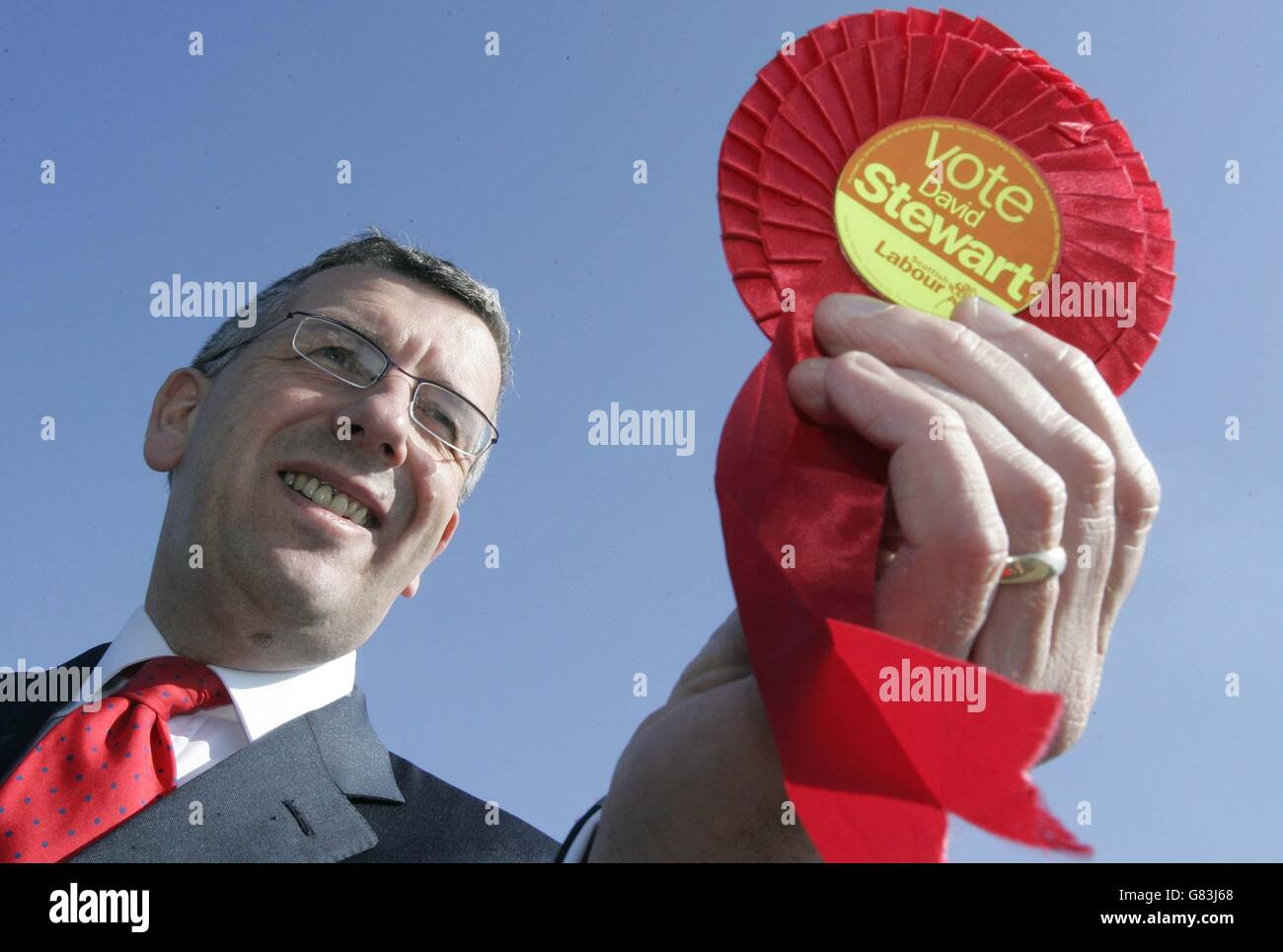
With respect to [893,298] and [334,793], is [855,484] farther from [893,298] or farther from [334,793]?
[334,793]

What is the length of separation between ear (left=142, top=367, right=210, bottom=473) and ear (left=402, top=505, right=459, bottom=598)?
737mm

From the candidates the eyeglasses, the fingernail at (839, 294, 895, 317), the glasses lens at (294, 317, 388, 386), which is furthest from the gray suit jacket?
the fingernail at (839, 294, 895, 317)

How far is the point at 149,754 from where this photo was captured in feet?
8.89

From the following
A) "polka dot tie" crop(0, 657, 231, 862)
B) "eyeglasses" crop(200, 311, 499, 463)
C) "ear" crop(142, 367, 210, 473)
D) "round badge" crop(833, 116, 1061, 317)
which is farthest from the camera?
"ear" crop(142, 367, 210, 473)

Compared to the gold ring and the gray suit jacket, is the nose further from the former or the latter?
the gold ring

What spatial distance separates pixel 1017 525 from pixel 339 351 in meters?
2.07

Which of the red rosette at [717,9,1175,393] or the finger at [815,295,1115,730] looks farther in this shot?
the red rosette at [717,9,1175,393]

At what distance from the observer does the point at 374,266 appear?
360cm

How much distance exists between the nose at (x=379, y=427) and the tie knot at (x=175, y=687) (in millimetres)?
682

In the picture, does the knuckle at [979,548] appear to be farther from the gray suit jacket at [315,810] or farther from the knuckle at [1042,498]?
the gray suit jacket at [315,810]

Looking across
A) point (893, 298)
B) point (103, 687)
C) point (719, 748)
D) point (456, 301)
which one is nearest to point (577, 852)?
point (719, 748)

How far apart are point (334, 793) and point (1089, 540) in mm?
1786

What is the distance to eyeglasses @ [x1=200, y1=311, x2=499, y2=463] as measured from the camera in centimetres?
329

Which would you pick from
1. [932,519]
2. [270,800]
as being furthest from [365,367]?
[932,519]
